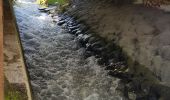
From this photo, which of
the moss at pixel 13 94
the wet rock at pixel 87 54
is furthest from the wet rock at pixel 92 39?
the moss at pixel 13 94

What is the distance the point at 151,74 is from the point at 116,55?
136cm

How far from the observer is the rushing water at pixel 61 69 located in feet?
21.8

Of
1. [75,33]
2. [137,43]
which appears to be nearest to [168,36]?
[137,43]

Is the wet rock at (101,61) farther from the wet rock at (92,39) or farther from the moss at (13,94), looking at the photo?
the moss at (13,94)

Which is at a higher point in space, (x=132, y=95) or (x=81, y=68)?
(x=132, y=95)

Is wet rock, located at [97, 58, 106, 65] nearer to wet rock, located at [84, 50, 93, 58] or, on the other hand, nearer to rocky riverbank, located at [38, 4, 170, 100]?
rocky riverbank, located at [38, 4, 170, 100]

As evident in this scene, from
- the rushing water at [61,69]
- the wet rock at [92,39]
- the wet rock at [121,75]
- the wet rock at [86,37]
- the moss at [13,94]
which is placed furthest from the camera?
the wet rock at [86,37]

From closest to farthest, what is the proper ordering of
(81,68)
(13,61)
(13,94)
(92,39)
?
(13,94), (13,61), (81,68), (92,39)

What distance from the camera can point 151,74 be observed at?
7.01 m

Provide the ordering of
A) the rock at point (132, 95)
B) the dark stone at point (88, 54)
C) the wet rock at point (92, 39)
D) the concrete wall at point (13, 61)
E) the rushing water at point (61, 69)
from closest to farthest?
the concrete wall at point (13, 61) < the rock at point (132, 95) < the rushing water at point (61, 69) < the dark stone at point (88, 54) < the wet rock at point (92, 39)

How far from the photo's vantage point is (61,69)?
7789mm

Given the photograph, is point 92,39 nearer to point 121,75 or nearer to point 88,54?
point 88,54

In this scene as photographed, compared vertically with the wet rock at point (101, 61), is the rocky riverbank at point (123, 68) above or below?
above

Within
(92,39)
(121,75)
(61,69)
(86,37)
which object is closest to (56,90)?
(61,69)
